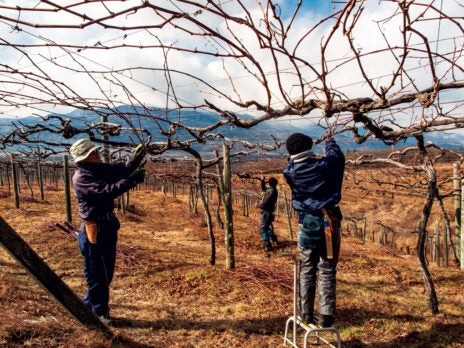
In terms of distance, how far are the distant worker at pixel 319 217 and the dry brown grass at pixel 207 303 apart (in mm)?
865

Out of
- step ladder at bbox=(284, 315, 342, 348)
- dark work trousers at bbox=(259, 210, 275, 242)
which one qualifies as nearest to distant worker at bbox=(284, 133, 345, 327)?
step ladder at bbox=(284, 315, 342, 348)

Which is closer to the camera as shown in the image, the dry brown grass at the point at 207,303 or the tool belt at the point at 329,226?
the tool belt at the point at 329,226

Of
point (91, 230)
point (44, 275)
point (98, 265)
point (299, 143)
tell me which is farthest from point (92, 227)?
point (299, 143)

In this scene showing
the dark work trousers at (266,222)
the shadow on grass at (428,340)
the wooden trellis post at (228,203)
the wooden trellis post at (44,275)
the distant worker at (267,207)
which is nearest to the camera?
the wooden trellis post at (44,275)

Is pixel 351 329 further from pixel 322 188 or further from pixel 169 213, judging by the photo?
pixel 169 213

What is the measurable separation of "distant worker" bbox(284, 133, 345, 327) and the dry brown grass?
865 mm

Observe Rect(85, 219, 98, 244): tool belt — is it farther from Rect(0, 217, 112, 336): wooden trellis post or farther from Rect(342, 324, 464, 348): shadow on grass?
Rect(342, 324, 464, 348): shadow on grass

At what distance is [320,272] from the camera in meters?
3.35

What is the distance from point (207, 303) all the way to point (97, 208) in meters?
2.14

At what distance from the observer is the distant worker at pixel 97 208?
3678 mm

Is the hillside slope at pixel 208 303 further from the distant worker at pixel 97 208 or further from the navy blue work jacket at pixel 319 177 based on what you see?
the navy blue work jacket at pixel 319 177

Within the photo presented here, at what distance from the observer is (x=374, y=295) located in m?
5.52

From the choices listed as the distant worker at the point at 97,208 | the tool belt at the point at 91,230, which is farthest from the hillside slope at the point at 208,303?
the tool belt at the point at 91,230

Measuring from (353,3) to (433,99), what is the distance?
3.38ft
